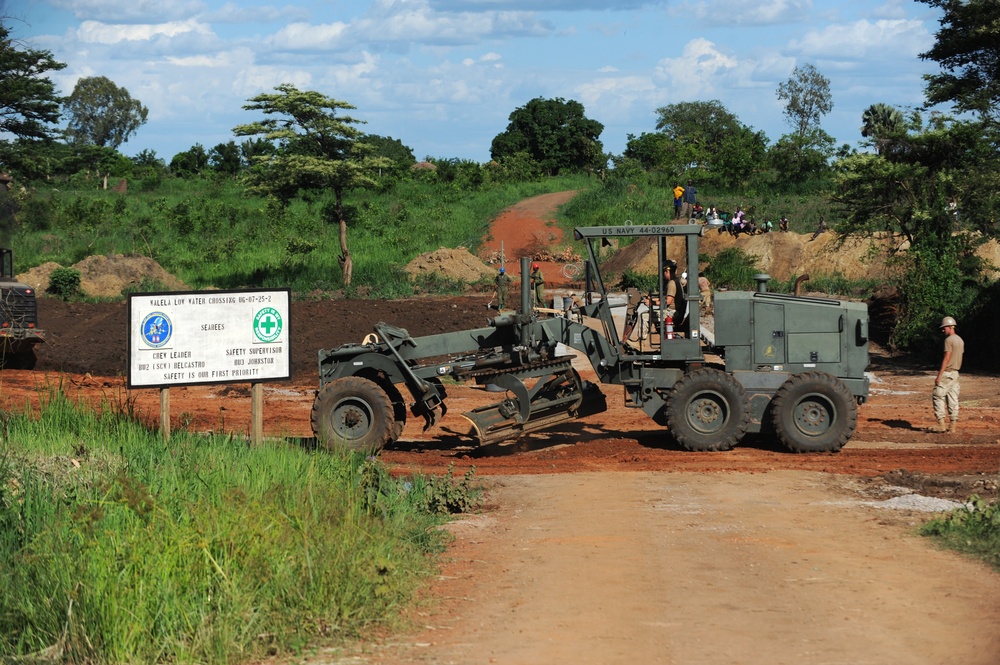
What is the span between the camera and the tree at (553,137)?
76375 mm

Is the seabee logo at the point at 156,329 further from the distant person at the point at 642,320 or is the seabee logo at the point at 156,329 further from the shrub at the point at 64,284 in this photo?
the shrub at the point at 64,284

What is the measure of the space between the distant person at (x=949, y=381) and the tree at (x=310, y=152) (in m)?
22.9

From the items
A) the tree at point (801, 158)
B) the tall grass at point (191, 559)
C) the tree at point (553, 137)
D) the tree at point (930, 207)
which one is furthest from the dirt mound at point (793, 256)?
the tree at point (553, 137)

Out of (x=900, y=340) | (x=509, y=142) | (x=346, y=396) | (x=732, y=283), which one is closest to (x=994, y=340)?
(x=900, y=340)

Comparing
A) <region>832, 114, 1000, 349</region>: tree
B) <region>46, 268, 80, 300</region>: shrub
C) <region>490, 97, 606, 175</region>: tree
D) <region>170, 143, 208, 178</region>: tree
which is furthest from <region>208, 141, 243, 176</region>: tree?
<region>832, 114, 1000, 349</region>: tree

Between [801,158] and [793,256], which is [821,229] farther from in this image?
[801,158]

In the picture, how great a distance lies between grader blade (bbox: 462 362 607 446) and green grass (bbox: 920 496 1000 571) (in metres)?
5.45

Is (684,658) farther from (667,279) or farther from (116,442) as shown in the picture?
(667,279)

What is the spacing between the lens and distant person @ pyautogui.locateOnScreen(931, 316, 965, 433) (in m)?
Answer: 16.9

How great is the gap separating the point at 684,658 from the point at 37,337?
20819mm

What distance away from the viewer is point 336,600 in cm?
777

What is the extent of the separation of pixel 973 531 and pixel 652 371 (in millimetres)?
5874

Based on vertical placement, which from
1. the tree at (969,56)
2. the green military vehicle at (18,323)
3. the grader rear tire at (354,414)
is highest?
the tree at (969,56)

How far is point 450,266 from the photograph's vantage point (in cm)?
3819
